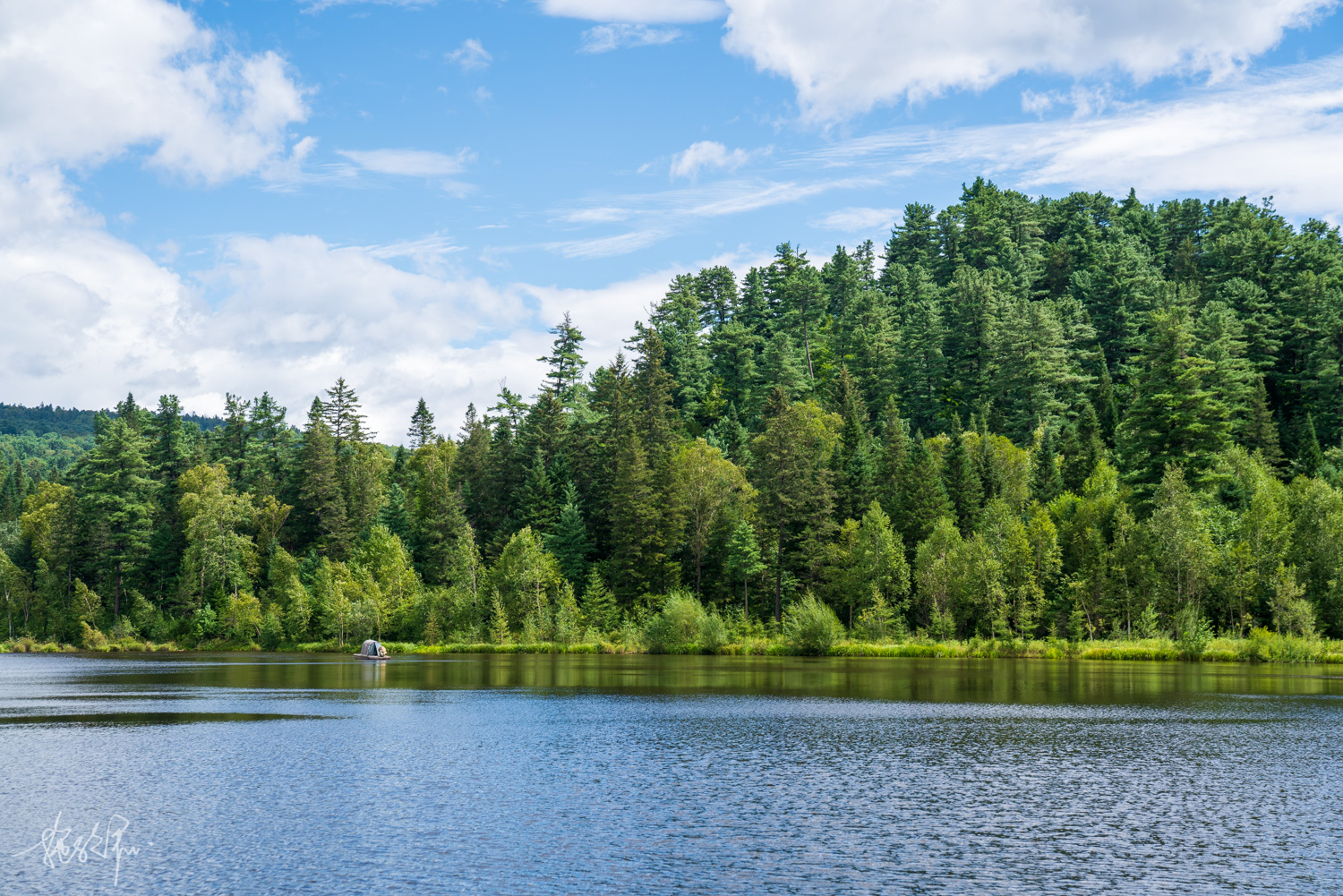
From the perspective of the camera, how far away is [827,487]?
118000 mm

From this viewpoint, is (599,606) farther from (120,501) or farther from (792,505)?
(120,501)

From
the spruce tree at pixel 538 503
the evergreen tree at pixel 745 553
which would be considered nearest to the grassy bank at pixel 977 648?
the evergreen tree at pixel 745 553

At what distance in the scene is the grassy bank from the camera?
279 ft

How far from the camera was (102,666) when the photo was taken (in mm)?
108375

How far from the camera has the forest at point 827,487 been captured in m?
99.8

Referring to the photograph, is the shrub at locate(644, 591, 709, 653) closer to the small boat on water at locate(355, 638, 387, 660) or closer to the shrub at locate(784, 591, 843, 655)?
the shrub at locate(784, 591, 843, 655)

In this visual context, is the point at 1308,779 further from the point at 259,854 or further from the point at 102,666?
the point at 102,666

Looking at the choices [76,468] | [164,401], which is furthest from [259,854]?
[76,468]

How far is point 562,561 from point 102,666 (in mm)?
52624
